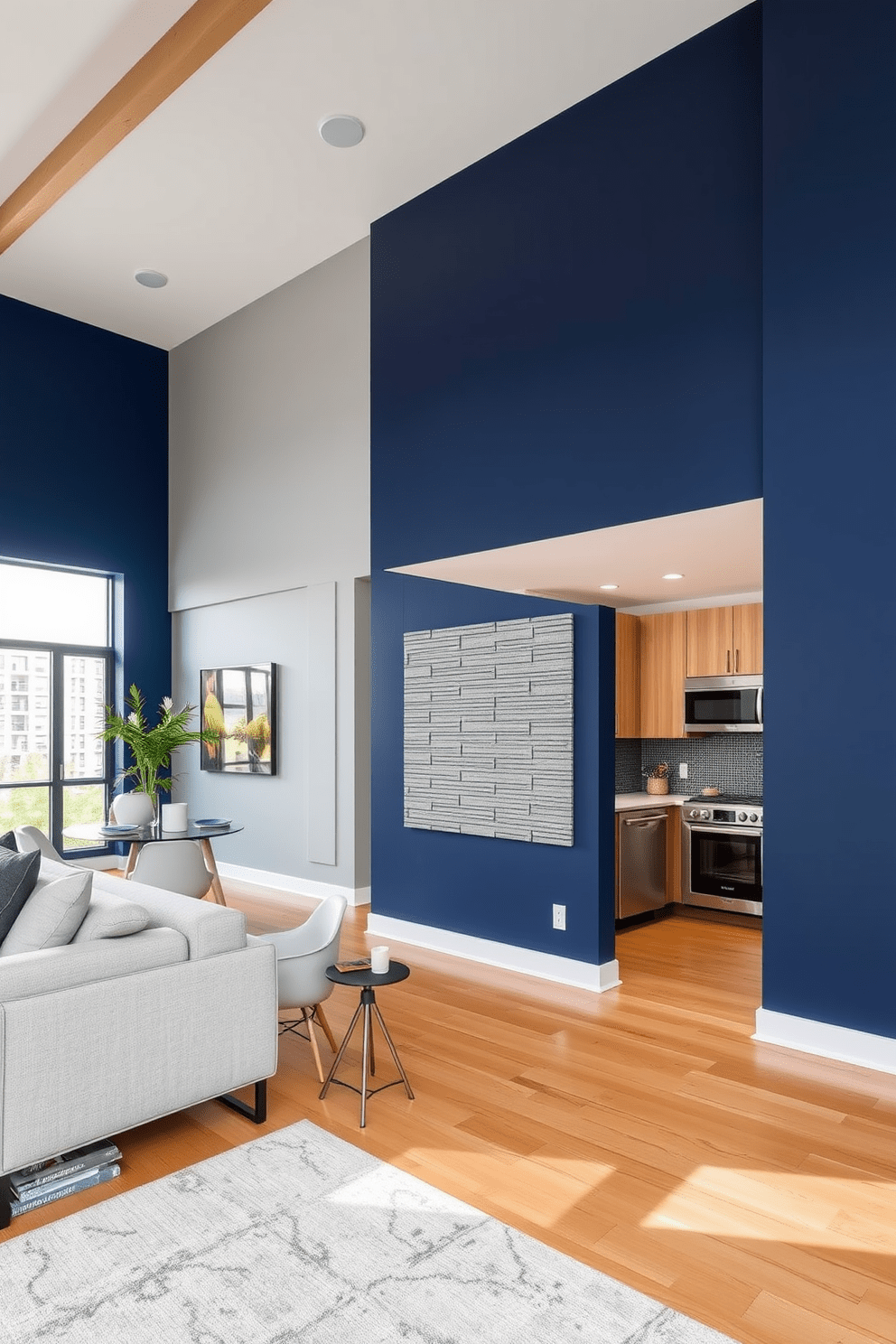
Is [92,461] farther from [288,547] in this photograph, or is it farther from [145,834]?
[145,834]

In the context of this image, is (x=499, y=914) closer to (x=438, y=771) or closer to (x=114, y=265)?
(x=438, y=771)

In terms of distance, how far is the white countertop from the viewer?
5660 mm

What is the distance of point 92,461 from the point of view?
7.78 m

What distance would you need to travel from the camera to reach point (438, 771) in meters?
5.21

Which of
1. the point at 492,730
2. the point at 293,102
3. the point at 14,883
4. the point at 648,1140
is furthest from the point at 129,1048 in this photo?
the point at 293,102

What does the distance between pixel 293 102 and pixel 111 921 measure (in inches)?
164

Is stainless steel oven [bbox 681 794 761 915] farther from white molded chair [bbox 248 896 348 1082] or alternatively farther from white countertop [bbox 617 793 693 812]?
white molded chair [bbox 248 896 348 1082]

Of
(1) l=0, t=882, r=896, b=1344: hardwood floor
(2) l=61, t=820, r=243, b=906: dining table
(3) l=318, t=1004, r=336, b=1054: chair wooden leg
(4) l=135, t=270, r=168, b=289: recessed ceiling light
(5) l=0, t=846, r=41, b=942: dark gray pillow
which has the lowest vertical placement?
(1) l=0, t=882, r=896, b=1344: hardwood floor

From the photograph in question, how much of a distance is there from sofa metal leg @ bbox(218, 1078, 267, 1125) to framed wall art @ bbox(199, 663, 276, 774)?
4.07m

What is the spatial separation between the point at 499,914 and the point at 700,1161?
2.23 m

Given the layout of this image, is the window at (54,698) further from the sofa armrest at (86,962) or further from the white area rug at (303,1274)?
the white area rug at (303,1274)

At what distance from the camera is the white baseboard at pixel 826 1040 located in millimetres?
3361

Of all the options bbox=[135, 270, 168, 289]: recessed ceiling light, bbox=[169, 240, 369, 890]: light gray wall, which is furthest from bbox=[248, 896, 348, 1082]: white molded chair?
bbox=[135, 270, 168, 289]: recessed ceiling light

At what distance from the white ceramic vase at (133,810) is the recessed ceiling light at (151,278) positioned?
12.8 feet
